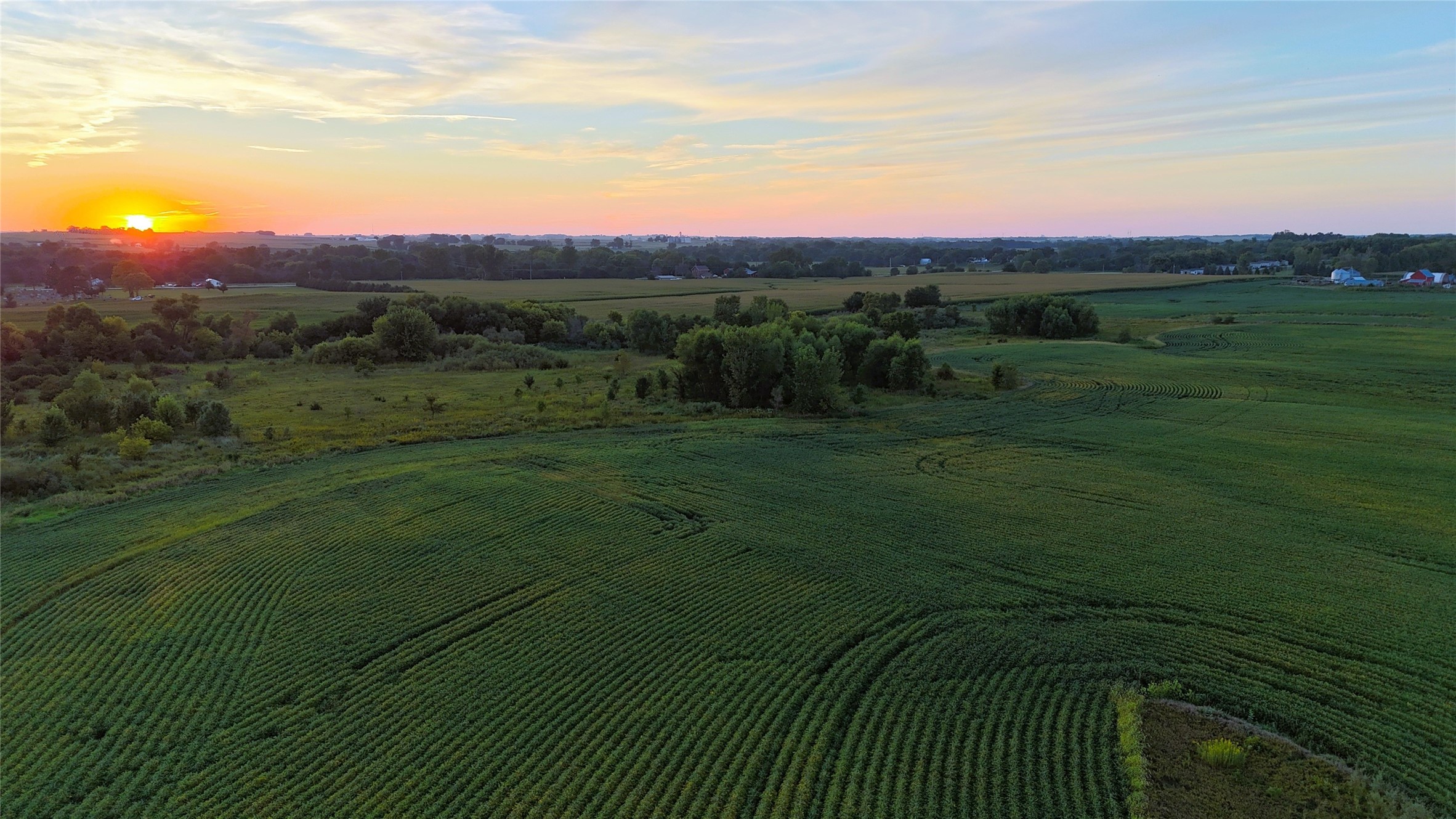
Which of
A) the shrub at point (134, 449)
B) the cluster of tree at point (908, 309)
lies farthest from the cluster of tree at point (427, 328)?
the cluster of tree at point (908, 309)

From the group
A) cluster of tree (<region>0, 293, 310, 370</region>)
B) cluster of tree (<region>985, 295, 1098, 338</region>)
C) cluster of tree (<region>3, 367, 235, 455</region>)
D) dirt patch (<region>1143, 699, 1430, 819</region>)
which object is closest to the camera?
dirt patch (<region>1143, 699, 1430, 819</region>)

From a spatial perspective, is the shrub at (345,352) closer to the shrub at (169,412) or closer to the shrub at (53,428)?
the shrub at (169,412)

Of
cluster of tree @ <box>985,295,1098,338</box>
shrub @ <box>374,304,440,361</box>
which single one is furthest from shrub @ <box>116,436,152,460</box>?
cluster of tree @ <box>985,295,1098,338</box>

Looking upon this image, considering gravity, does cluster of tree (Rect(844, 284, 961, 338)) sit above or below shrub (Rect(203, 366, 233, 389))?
above

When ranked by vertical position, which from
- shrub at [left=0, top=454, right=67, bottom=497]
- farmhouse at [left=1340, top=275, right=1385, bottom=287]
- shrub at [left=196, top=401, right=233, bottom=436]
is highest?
farmhouse at [left=1340, top=275, right=1385, bottom=287]

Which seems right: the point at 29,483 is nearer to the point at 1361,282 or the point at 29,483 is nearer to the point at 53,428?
the point at 53,428

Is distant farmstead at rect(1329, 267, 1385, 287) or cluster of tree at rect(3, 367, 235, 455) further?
distant farmstead at rect(1329, 267, 1385, 287)

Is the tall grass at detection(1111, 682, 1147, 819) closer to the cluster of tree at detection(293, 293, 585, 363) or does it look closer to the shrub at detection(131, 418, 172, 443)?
the shrub at detection(131, 418, 172, 443)
